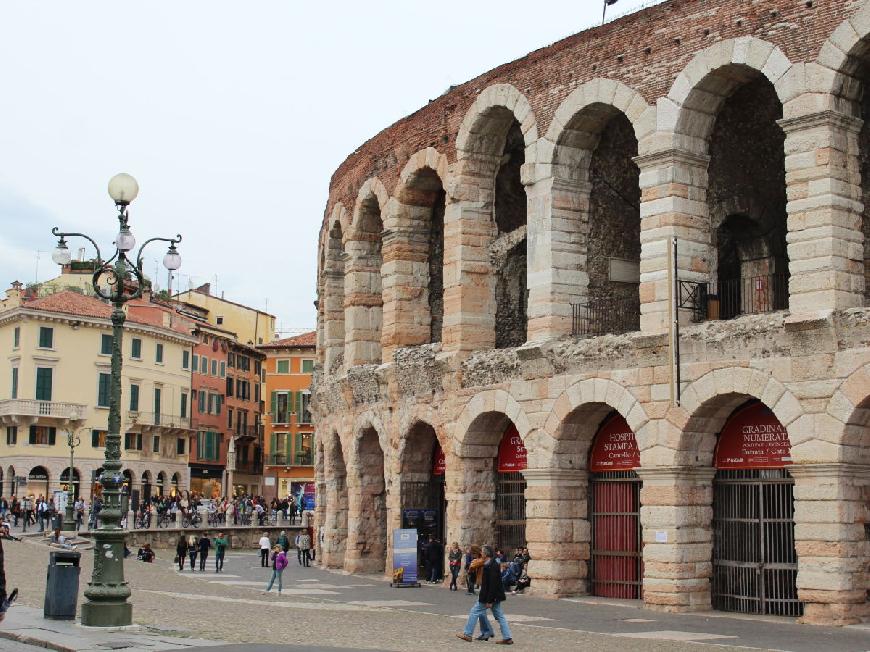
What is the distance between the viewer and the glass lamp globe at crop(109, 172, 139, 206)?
1930 centimetres

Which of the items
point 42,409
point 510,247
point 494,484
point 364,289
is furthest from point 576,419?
point 42,409

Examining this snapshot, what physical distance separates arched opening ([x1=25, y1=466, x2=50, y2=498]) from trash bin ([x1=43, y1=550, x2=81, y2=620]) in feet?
159

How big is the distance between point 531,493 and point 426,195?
343 inches

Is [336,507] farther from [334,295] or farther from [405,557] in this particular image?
[405,557]

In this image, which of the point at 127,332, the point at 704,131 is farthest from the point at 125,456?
the point at 704,131

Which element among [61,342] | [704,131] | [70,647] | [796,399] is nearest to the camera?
[70,647]

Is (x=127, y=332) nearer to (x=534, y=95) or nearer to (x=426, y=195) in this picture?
(x=426, y=195)

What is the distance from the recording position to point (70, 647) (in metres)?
16.0

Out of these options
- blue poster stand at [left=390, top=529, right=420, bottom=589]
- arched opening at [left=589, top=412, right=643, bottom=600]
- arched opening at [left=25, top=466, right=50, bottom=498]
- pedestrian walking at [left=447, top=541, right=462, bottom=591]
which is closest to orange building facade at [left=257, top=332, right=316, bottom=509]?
arched opening at [left=25, top=466, right=50, bottom=498]

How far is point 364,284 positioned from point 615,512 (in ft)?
36.8

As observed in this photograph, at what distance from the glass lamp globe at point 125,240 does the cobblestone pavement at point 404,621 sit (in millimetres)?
5576

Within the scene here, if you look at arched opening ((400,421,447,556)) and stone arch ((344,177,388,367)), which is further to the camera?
stone arch ((344,177,388,367))

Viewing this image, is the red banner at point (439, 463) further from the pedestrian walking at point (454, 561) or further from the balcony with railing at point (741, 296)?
the balcony with railing at point (741, 296)

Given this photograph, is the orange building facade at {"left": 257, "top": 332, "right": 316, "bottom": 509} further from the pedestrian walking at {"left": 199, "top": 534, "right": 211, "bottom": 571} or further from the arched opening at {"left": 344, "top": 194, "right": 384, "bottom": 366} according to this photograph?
the arched opening at {"left": 344, "top": 194, "right": 384, "bottom": 366}
